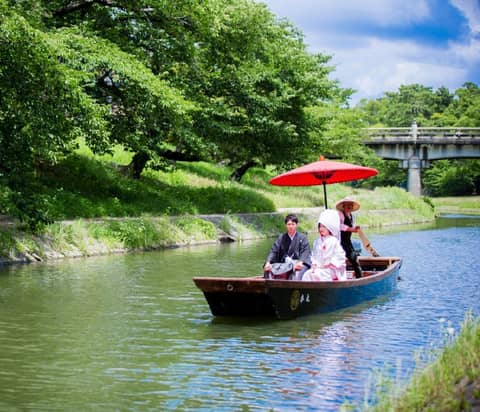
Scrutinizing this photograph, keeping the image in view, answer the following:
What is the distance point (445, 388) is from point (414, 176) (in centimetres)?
6503

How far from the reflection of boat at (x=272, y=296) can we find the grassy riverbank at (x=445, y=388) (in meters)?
4.68

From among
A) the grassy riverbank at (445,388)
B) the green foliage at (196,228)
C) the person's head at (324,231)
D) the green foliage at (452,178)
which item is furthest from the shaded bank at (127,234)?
the green foliage at (452,178)

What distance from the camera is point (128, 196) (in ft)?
95.0

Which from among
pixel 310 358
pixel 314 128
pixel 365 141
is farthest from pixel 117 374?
pixel 365 141

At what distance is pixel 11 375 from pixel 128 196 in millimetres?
20025

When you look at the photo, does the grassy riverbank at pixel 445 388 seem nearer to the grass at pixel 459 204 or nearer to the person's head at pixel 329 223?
the person's head at pixel 329 223

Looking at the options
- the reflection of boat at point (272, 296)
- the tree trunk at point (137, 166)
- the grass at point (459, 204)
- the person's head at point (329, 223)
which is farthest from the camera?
the grass at point (459, 204)

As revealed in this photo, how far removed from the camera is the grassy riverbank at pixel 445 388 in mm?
6031

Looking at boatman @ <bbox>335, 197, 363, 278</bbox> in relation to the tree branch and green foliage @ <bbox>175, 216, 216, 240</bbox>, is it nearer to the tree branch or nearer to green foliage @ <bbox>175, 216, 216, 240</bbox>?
green foliage @ <bbox>175, 216, 216, 240</bbox>

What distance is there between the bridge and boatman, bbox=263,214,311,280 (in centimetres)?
5718

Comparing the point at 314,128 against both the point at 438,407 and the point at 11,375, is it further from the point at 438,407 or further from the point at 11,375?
the point at 438,407

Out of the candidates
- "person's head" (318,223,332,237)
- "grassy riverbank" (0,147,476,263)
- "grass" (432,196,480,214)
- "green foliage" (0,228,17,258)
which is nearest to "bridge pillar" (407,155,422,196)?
"grass" (432,196,480,214)

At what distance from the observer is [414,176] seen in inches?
2746

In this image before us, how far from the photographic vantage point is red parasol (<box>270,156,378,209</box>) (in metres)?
15.4
